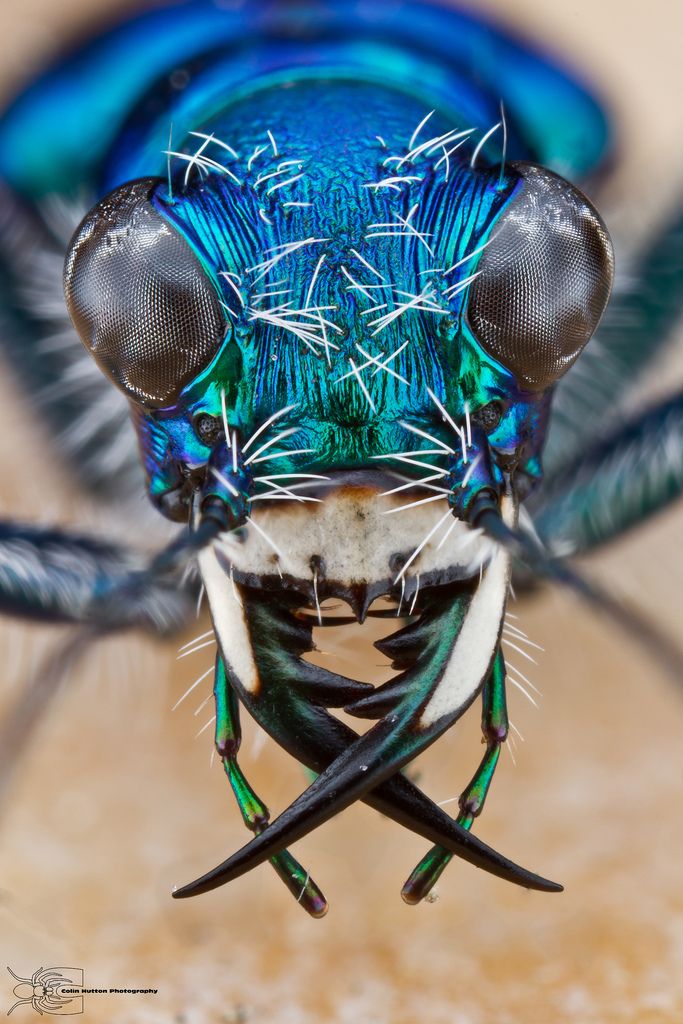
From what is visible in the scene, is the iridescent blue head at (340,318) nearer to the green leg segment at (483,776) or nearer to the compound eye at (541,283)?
the compound eye at (541,283)

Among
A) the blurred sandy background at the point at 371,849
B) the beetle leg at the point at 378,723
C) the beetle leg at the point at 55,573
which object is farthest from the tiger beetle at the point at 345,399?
the beetle leg at the point at 55,573

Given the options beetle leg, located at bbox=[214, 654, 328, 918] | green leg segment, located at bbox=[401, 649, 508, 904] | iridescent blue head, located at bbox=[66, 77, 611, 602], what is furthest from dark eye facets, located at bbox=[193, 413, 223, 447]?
green leg segment, located at bbox=[401, 649, 508, 904]

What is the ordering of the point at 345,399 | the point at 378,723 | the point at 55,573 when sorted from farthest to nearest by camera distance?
the point at 55,573
the point at 345,399
the point at 378,723

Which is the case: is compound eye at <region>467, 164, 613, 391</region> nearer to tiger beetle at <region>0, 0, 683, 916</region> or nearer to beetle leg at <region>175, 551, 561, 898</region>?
tiger beetle at <region>0, 0, 683, 916</region>

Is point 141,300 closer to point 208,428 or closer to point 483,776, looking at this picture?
point 208,428

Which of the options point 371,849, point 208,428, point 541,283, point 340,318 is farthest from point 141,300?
point 371,849
